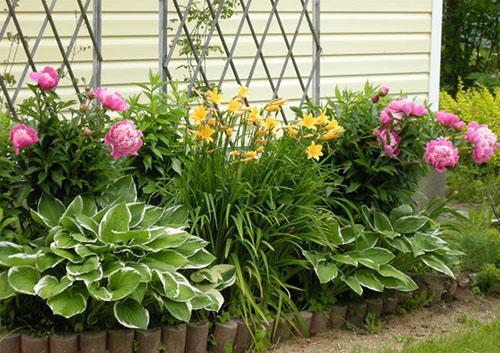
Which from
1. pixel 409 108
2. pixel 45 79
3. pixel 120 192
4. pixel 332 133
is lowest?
pixel 120 192

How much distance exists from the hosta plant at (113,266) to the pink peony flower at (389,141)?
3.62 feet

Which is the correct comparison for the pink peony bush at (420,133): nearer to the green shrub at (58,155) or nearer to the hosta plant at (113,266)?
the hosta plant at (113,266)

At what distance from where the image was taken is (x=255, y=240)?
4.33 meters

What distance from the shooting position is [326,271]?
14.4ft

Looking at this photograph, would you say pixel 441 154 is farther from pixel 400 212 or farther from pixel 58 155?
pixel 58 155

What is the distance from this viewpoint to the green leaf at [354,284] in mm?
4355

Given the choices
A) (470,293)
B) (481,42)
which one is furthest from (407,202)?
(481,42)

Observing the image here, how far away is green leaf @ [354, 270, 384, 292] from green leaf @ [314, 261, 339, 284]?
15 centimetres

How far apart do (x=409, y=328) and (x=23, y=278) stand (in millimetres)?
1996

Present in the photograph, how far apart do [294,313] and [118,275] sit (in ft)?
3.35

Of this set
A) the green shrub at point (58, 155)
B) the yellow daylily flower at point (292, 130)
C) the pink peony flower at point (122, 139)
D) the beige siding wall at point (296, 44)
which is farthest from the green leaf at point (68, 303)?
the beige siding wall at point (296, 44)

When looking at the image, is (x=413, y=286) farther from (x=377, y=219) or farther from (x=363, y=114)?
(x=363, y=114)

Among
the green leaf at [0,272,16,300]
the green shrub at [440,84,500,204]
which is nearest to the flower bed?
the green leaf at [0,272,16,300]

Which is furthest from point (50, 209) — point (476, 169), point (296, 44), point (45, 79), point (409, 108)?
point (476, 169)
